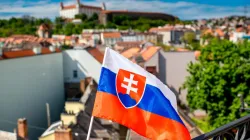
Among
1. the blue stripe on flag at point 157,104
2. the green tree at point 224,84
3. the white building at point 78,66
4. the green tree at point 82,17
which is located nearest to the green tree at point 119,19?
the green tree at point 82,17

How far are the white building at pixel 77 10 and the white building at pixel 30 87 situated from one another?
146429mm

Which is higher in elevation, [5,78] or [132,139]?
[132,139]

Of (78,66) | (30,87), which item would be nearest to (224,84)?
(30,87)

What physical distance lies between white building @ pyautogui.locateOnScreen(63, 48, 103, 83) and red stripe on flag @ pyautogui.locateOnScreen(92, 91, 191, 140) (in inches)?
1008

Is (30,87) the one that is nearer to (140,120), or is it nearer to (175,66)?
(175,66)

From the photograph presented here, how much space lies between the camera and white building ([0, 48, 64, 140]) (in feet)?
63.6

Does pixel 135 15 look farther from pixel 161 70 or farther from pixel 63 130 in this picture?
pixel 63 130

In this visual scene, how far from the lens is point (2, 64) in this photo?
1936 cm

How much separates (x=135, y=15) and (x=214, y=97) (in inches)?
5653

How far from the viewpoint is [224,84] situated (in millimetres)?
18484

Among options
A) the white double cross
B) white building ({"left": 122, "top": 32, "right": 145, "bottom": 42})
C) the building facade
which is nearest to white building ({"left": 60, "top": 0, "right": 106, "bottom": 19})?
white building ({"left": 122, "top": 32, "right": 145, "bottom": 42})

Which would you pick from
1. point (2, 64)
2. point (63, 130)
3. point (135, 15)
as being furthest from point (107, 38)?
point (63, 130)

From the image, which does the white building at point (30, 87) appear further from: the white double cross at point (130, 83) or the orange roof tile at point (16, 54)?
the white double cross at point (130, 83)

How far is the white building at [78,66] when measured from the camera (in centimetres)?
2953
